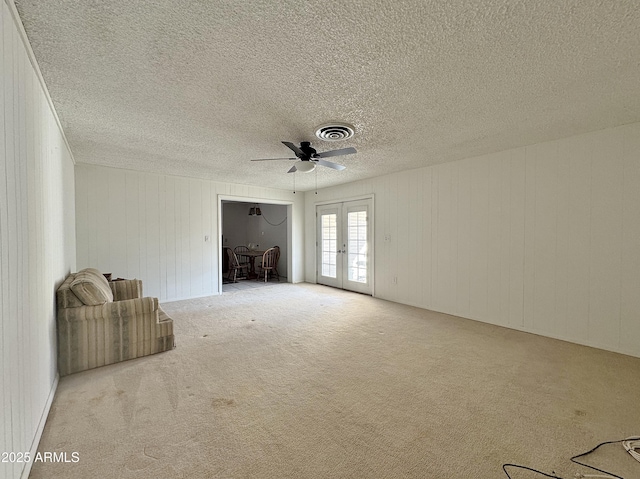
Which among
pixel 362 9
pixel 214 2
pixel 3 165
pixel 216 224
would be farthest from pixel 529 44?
pixel 216 224

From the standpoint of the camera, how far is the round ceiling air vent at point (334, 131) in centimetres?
289

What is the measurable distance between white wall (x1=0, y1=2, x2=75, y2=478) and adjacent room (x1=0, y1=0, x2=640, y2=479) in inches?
1.0

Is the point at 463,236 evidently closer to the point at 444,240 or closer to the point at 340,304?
the point at 444,240

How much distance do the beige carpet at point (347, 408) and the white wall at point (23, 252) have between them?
0.36 m

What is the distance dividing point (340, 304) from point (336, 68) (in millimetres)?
3909

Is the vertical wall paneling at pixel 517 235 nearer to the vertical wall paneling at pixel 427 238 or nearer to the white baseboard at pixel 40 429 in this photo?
the vertical wall paneling at pixel 427 238

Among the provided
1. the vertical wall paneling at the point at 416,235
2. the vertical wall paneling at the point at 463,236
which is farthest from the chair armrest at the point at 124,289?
the vertical wall paneling at the point at 463,236

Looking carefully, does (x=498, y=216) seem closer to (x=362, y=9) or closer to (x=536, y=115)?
(x=536, y=115)

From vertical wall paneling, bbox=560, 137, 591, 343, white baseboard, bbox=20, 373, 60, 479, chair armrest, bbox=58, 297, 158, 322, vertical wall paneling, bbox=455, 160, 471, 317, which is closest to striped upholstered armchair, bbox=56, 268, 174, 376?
chair armrest, bbox=58, 297, 158, 322

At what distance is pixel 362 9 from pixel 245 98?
1259 mm

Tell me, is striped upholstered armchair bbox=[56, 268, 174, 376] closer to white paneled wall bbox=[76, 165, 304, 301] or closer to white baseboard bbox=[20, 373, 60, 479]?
white baseboard bbox=[20, 373, 60, 479]

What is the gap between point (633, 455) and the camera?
1638 millimetres

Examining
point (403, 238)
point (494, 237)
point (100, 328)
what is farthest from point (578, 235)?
point (100, 328)

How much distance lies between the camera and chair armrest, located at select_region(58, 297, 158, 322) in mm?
2584
